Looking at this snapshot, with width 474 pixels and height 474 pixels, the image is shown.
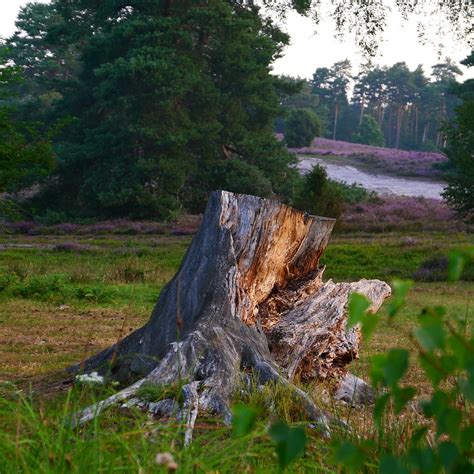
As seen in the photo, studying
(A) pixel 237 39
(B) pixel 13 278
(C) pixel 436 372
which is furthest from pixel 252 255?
(A) pixel 237 39

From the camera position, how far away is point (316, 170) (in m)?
28.5

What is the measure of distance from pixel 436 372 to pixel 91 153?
3758cm

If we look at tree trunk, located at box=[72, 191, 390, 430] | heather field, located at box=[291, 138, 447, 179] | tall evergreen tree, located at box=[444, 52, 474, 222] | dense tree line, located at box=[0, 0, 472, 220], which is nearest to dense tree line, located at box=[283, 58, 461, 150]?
heather field, located at box=[291, 138, 447, 179]

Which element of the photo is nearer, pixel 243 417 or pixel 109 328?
pixel 243 417

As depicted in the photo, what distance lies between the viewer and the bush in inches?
2653

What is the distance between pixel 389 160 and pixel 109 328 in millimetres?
55408

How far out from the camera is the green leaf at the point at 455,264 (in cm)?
175

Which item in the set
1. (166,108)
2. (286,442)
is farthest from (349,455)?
(166,108)

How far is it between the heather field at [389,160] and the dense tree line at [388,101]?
122 ft

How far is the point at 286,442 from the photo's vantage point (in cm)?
179

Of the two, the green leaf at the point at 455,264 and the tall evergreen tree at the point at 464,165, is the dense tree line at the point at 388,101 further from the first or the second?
the green leaf at the point at 455,264

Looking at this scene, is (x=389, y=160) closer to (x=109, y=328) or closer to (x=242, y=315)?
(x=109, y=328)

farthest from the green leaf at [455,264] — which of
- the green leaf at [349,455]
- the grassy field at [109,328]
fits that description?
the grassy field at [109,328]

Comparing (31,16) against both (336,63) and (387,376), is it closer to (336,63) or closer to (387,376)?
(336,63)
